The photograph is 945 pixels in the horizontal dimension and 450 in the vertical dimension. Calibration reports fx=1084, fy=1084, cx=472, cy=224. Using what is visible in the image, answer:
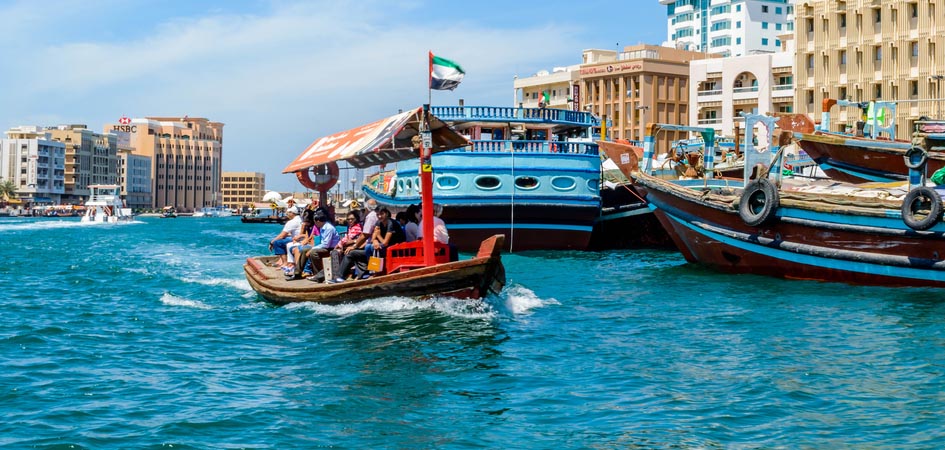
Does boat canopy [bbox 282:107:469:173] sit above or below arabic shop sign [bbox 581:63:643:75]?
below

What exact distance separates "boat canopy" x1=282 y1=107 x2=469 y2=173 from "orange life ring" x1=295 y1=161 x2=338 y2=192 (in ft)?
2.35

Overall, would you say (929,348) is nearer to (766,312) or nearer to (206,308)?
(766,312)

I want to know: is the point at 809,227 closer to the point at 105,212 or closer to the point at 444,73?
the point at 444,73

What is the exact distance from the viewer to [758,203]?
76.1 feet

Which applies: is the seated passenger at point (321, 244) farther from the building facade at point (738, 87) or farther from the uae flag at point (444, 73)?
the building facade at point (738, 87)

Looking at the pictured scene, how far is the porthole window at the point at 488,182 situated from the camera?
32.4m

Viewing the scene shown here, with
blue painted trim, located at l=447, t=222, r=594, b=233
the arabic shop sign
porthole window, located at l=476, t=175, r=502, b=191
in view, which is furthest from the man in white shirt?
the arabic shop sign

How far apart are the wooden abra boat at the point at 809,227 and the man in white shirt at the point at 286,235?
919 cm

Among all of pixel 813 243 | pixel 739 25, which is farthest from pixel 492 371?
pixel 739 25

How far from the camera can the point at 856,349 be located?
14.2 m

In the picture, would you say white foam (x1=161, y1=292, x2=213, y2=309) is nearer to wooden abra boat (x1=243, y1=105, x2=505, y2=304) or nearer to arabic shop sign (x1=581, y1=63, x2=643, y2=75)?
wooden abra boat (x1=243, y1=105, x2=505, y2=304)

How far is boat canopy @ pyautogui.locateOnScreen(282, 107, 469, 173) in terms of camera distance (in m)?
17.2

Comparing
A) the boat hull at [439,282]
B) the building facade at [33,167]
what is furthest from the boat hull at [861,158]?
the building facade at [33,167]

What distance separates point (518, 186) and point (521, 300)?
13.3 meters
